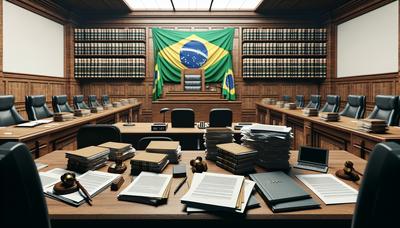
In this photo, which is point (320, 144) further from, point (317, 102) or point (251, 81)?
point (251, 81)

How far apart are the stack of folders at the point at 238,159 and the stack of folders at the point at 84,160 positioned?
0.69m

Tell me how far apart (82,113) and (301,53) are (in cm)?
599

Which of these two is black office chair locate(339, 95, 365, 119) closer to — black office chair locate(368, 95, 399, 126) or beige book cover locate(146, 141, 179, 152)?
black office chair locate(368, 95, 399, 126)

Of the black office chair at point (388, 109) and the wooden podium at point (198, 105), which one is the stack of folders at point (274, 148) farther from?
the wooden podium at point (198, 105)

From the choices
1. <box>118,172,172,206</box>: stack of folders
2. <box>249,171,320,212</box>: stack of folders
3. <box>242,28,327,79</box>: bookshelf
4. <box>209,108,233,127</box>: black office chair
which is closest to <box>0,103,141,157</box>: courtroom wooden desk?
<box>118,172,172,206</box>: stack of folders

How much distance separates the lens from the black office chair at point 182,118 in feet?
12.8

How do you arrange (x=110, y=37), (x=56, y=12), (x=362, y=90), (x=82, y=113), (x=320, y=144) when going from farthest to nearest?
(x=110, y=37)
(x=56, y=12)
(x=362, y=90)
(x=82, y=113)
(x=320, y=144)

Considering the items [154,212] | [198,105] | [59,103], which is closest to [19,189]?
[154,212]

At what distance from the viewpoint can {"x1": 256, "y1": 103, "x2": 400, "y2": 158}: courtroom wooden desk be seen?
267 cm

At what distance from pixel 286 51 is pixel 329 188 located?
23.7 ft

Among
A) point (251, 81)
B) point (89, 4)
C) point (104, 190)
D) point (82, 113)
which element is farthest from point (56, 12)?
point (104, 190)

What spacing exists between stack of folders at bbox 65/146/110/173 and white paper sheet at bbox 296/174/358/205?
1079mm

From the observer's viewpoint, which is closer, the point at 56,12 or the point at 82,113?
the point at 82,113

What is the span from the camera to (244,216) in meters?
1.09
